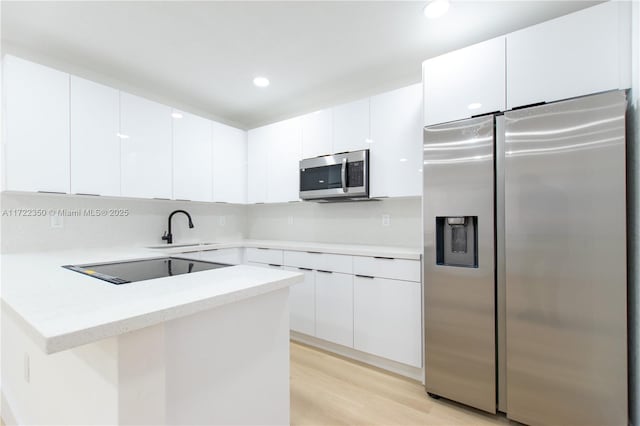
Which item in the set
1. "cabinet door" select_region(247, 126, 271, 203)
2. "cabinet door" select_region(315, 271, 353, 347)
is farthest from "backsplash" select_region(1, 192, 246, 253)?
"cabinet door" select_region(315, 271, 353, 347)

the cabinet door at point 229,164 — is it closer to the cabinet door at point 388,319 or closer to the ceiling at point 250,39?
the ceiling at point 250,39

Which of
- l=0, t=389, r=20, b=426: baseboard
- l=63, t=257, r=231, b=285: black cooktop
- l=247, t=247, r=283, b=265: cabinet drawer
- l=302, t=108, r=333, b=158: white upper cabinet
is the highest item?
l=302, t=108, r=333, b=158: white upper cabinet

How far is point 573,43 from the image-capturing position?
5.07 feet

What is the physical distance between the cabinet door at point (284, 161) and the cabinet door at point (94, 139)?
1.47 meters

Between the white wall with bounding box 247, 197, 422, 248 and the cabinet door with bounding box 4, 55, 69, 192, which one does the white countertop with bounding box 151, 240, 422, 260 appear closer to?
the white wall with bounding box 247, 197, 422, 248

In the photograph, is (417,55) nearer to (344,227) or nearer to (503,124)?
(503,124)

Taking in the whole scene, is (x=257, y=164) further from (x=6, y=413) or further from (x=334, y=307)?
(x=6, y=413)

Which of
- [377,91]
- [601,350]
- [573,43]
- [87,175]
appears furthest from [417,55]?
[87,175]

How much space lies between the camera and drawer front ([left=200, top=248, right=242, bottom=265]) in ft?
9.14

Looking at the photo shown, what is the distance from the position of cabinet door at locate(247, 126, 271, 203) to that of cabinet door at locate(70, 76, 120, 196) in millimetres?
1405

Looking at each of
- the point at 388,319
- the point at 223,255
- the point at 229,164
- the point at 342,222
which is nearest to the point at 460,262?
the point at 388,319

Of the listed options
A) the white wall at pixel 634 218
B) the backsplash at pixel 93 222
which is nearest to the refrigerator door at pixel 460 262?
the white wall at pixel 634 218

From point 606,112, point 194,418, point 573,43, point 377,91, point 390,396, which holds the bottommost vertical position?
point 390,396

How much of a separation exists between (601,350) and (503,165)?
3.45 ft
